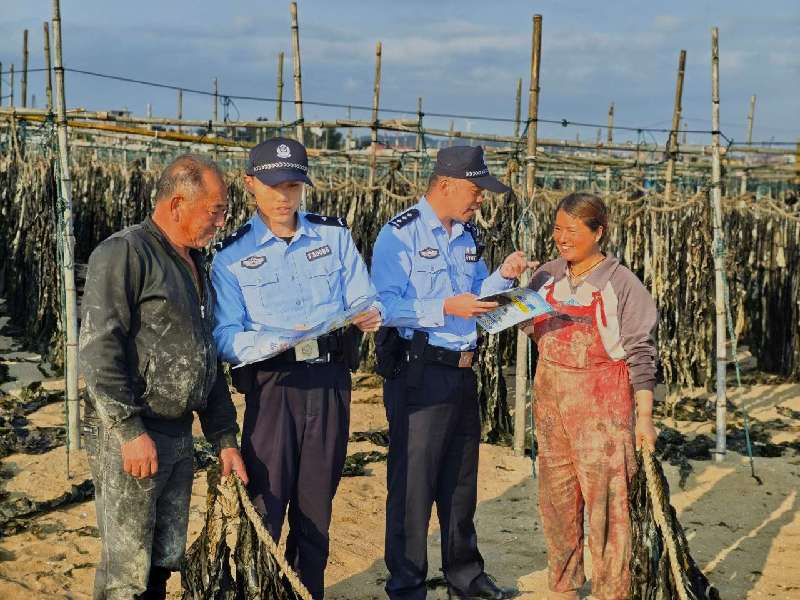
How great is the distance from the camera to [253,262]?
3547mm

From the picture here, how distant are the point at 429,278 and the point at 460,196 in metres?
0.40

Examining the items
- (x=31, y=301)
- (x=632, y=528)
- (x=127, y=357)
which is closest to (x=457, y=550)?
(x=632, y=528)

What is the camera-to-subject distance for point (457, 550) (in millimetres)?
4461

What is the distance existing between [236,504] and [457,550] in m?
1.45

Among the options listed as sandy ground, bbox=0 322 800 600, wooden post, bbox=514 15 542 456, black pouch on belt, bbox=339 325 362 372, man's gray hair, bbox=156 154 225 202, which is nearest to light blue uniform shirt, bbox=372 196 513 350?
black pouch on belt, bbox=339 325 362 372

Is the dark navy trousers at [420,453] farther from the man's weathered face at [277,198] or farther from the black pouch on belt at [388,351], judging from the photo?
the man's weathered face at [277,198]

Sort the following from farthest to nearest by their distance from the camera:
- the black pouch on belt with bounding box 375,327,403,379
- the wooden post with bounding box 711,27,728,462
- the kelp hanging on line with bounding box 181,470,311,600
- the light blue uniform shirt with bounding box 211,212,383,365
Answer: the wooden post with bounding box 711,27,728,462
the black pouch on belt with bounding box 375,327,403,379
the light blue uniform shirt with bounding box 211,212,383,365
the kelp hanging on line with bounding box 181,470,311,600

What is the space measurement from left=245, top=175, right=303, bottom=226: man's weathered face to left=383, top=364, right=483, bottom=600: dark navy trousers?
1.00m

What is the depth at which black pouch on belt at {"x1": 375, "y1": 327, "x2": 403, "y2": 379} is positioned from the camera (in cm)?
418

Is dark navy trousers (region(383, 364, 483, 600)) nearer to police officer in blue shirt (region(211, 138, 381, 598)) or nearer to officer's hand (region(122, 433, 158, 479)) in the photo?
police officer in blue shirt (region(211, 138, 381, 598))

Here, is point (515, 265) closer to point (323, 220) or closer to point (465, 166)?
point (465, 166)

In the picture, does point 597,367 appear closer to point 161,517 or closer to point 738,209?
point 161,517

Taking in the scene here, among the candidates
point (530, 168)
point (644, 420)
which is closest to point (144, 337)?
point (644, 420)

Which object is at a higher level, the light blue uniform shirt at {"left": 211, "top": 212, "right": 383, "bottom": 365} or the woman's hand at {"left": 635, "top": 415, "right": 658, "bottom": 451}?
the light blue uniform shirt at {"left": 211, "top": 212, "right": 383, "bottom": 365}
